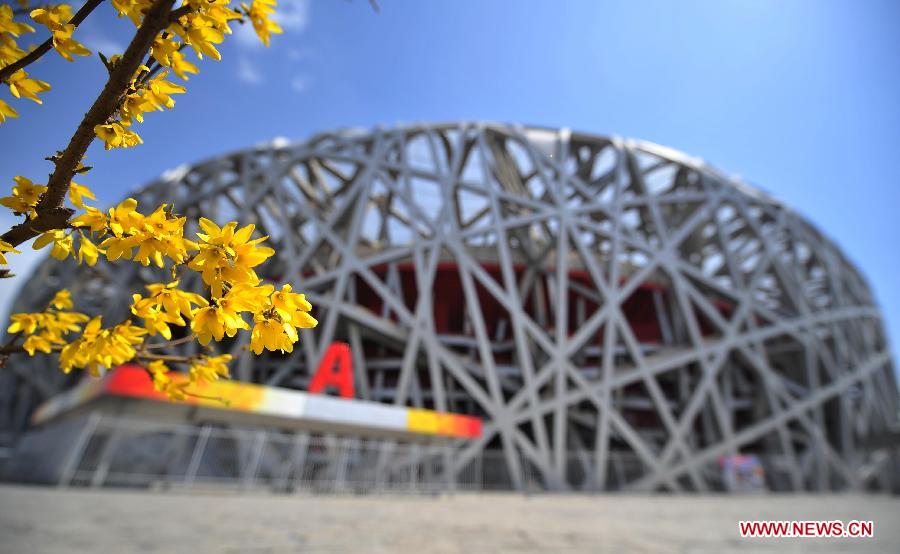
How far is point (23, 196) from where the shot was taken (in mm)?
1139

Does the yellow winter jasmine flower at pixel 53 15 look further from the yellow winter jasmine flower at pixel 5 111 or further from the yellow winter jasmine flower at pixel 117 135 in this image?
the yellow winter jasmine flower at pixel 117 135

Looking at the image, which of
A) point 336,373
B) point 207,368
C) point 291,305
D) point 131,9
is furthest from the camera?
point 336,373

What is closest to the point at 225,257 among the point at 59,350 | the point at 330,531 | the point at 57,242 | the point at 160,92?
the point at 57,242

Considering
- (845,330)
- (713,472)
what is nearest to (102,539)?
(713,472)

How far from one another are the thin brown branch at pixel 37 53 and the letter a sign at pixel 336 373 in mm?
16704

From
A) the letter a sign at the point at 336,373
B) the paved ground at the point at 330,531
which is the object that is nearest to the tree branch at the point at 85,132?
the paved ground at the point at 330,531

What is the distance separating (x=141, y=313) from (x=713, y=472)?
27.3 m

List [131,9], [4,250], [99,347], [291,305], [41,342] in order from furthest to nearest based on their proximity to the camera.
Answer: [41,342] < [99,347] < [131,9] < [291,305] < [4,250]

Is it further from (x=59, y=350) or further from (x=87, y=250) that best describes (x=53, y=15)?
(x=59, y=350)

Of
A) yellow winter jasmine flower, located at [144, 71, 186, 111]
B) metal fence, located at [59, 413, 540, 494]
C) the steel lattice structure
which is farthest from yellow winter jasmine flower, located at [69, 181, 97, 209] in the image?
the steel lattice structure

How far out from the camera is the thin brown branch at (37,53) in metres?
1.19

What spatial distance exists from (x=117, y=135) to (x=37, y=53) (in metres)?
0.36

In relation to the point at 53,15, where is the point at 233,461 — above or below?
above

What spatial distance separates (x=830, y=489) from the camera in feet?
82.7
